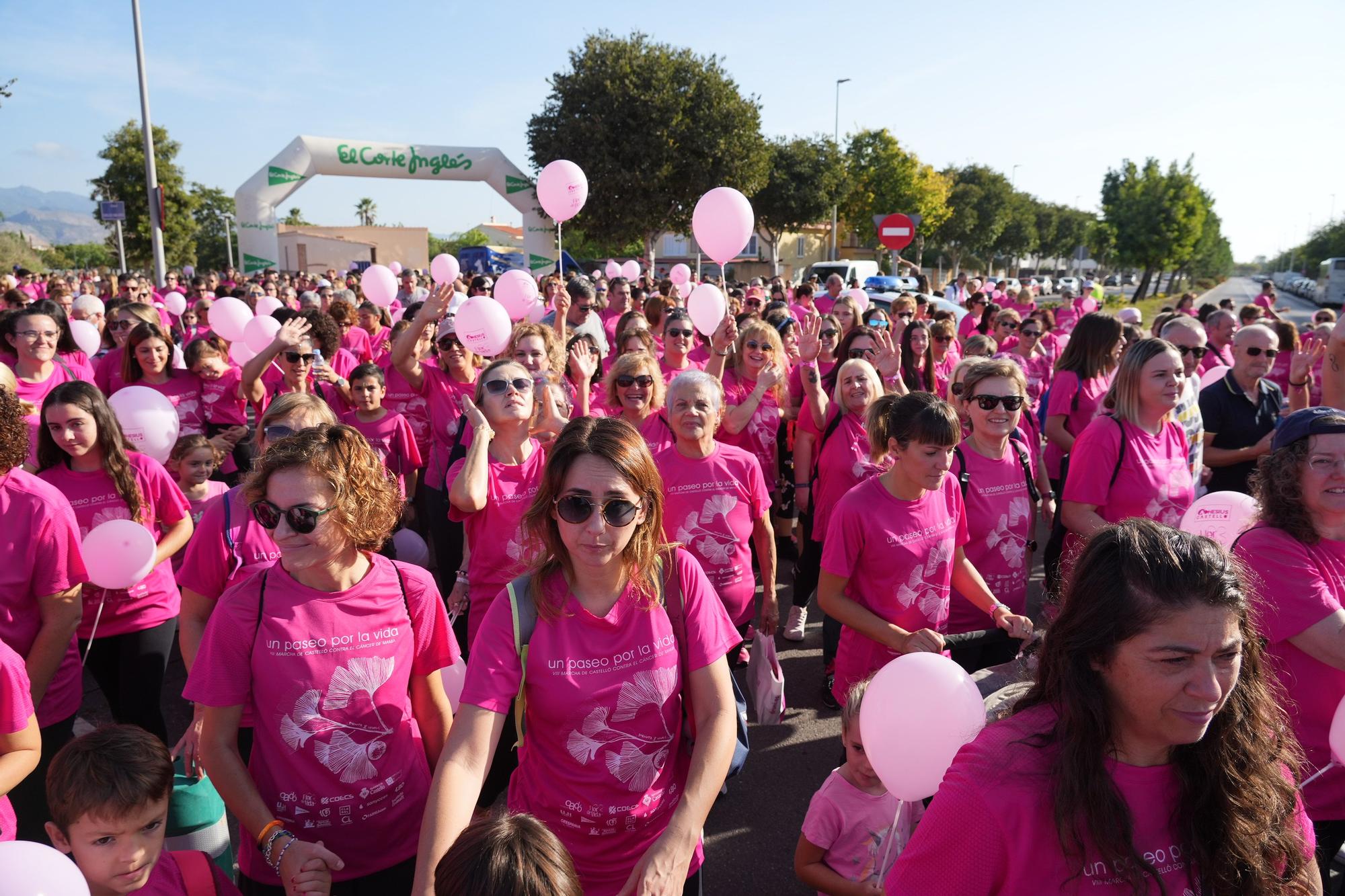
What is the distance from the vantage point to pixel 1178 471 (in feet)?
12.5

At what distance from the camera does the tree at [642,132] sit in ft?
84.7

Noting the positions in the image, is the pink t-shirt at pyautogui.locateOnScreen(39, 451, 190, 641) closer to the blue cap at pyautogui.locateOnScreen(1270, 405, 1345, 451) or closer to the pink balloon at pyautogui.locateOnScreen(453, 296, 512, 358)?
the pink balloon at pyautogui.locateOnScreen(453, 296, 512, 358)

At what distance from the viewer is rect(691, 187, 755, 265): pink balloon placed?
6625mm

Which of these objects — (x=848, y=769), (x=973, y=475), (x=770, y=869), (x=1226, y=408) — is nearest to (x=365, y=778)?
(x=848, y=769)

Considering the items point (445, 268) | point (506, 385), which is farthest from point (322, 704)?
point (445, 268)

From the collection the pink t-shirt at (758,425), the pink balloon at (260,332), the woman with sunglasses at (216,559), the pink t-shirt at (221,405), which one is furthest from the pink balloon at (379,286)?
the woman with sunglasses at (216,559)

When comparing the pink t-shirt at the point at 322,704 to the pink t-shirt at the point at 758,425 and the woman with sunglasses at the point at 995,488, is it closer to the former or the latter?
the woman with sunglasses at the point at 995,488

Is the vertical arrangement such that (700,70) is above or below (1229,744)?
above

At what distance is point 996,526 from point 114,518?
145 inches

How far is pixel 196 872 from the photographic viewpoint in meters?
1.94

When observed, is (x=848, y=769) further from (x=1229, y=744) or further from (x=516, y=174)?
(x=516, y=174)

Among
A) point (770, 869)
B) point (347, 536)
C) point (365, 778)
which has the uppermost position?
point (347, 536)

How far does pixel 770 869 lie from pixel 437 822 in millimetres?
2009

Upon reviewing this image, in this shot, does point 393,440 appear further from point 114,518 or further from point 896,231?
point 896,231
